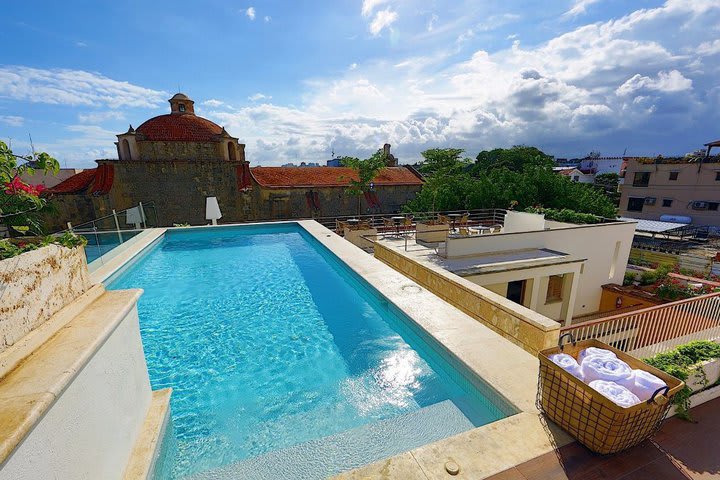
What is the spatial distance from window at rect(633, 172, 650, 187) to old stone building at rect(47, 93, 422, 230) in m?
28.1

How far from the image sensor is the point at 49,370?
1814 mm

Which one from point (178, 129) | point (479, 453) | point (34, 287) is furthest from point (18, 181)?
point (178, 129)

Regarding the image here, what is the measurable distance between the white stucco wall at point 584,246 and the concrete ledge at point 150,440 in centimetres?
872

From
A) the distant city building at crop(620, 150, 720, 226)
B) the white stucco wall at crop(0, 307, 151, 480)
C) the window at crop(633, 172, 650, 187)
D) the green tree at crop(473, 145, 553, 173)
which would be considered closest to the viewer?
the white stucco wall at crop(0, 307, 151, 480)

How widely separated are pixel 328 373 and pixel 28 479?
3.05 m

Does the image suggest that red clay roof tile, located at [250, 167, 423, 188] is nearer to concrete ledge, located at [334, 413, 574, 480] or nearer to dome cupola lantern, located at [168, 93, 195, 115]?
dome cupola lantern, located at [168, 93, 195, 115]

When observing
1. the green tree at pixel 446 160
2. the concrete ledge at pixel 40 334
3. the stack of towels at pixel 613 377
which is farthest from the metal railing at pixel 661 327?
the green tree at pixel 446 160

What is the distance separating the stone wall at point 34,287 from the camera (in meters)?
1.83

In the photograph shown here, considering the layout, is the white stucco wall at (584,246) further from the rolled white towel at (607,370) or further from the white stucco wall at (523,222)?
the rolled white towel at (607,370)

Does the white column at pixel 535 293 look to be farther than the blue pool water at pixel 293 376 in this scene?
Yes

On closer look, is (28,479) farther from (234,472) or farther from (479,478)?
(479,478)

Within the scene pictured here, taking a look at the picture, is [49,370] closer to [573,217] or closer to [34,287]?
[34,287]

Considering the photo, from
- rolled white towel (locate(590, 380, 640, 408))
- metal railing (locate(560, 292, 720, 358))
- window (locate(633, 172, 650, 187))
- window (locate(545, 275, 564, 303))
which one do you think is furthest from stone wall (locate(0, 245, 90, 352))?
window (locate(633, 172, 650, 187))

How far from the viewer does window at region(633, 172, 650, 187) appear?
31181mm
